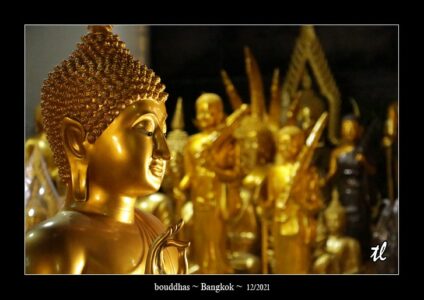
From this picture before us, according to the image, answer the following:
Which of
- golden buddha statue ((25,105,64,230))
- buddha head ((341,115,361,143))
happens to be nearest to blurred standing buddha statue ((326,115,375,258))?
buddha head ((341,115,361,143))

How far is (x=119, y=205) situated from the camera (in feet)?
11.2

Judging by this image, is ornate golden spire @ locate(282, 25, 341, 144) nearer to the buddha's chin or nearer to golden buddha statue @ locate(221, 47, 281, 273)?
golden buddha statue @ locate(221, 47, 281, 273)

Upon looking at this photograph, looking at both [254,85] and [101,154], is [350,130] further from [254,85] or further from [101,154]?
[101,154]

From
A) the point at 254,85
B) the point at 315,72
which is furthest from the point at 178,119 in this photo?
the point at 315,72

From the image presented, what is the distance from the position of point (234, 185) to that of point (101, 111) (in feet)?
12.0

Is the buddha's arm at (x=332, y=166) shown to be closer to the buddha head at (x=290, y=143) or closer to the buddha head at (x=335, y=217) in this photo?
the buddha head at (x=335, y=217)

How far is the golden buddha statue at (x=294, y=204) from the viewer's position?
6.86 meters

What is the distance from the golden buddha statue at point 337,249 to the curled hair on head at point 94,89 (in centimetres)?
375

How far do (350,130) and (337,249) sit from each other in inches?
31.4

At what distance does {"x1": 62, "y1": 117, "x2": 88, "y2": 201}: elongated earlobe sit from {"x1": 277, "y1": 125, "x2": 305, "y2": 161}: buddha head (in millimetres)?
3638

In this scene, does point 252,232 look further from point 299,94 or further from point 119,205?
point 119,205

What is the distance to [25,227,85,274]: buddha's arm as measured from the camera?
3266 millimetres
